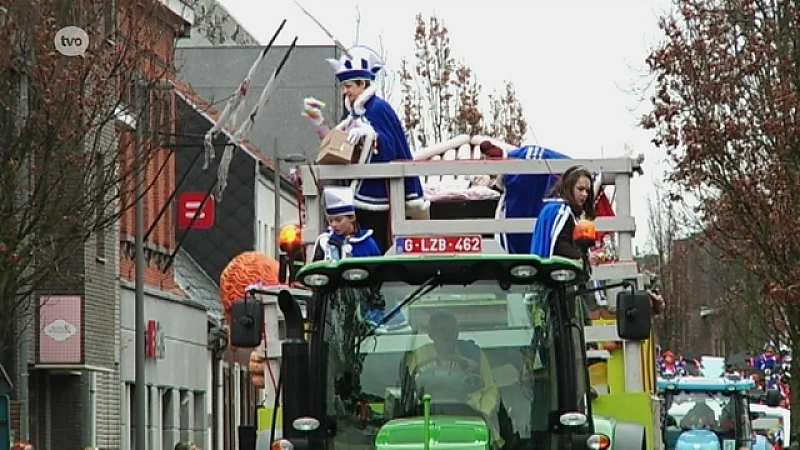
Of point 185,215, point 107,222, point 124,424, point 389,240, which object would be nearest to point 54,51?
point 107,222

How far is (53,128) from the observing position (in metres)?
23.7

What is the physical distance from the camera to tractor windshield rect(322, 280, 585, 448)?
36.7 feet

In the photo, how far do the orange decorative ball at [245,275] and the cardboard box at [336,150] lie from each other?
996mm

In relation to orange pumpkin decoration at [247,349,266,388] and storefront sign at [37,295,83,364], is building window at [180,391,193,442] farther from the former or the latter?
orange pumpkin decoration at [247,349,266,388]

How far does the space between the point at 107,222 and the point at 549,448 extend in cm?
1425

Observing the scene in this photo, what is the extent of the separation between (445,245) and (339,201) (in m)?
1.25

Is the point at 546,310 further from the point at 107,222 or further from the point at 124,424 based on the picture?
the point at 124,424

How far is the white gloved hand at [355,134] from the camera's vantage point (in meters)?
14.0

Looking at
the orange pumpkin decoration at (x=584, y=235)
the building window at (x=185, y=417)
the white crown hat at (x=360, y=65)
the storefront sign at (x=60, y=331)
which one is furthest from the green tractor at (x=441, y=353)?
the building window at (x=185, y=417)

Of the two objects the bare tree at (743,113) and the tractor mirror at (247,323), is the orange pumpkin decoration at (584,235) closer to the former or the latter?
the tractor mirror at (247,323)

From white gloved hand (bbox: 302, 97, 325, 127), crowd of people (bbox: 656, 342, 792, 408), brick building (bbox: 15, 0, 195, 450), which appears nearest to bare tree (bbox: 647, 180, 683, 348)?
crowd of people (bbox: 656, 342, 792, 408)

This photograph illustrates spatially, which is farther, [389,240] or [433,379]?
[389,240]

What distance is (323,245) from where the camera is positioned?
1352 centimetres

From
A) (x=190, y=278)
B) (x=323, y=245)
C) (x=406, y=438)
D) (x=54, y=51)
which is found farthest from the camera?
(x=190, y=278)
